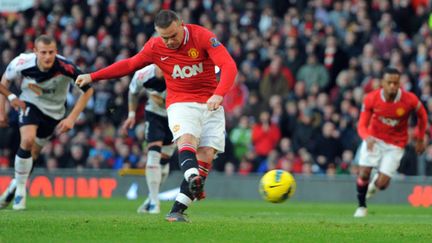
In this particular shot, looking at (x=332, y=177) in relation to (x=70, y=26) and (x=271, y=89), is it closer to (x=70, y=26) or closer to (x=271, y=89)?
(x=271, y=89)

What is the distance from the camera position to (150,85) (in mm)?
16453

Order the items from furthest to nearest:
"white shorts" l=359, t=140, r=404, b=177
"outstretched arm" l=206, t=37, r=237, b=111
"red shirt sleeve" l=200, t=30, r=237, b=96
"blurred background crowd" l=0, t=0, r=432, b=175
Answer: "blurred background crowd" l=0, t=0, r=432, b=175 → "white shorts" l=359, t=140, r=404, b=177 → "red shirt sleeve" l=200, t=30, r=237, b=96 → "outstretched arm" l=206, t=37, r=237, b=111

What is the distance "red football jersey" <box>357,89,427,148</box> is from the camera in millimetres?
16984

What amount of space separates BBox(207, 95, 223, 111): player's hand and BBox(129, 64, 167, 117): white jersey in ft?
15.6

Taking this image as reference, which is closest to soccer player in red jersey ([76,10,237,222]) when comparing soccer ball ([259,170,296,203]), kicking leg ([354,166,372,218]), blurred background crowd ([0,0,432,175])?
soccer ball ([259,170,296,203])

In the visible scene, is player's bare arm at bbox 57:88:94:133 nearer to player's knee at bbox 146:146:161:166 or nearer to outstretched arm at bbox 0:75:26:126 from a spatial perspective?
outstretched arm at bbox 0:75:26:126

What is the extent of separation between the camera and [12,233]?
10.6 metres

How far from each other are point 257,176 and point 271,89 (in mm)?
2555

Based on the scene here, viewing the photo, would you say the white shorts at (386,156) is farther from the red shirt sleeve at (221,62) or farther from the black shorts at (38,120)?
the red shirt sleeve at (221,62)

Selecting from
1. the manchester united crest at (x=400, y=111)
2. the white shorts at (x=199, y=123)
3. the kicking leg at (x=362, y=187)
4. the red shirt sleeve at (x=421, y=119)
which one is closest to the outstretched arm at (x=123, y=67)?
the white shorts at (x=199, y=123)

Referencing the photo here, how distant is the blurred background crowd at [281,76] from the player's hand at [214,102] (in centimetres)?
1193

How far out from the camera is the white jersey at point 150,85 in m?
16.3

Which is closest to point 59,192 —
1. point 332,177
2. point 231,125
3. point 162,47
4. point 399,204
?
point 231,125

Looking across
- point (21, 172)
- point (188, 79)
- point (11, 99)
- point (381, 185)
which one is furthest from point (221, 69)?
point (381, 185)
